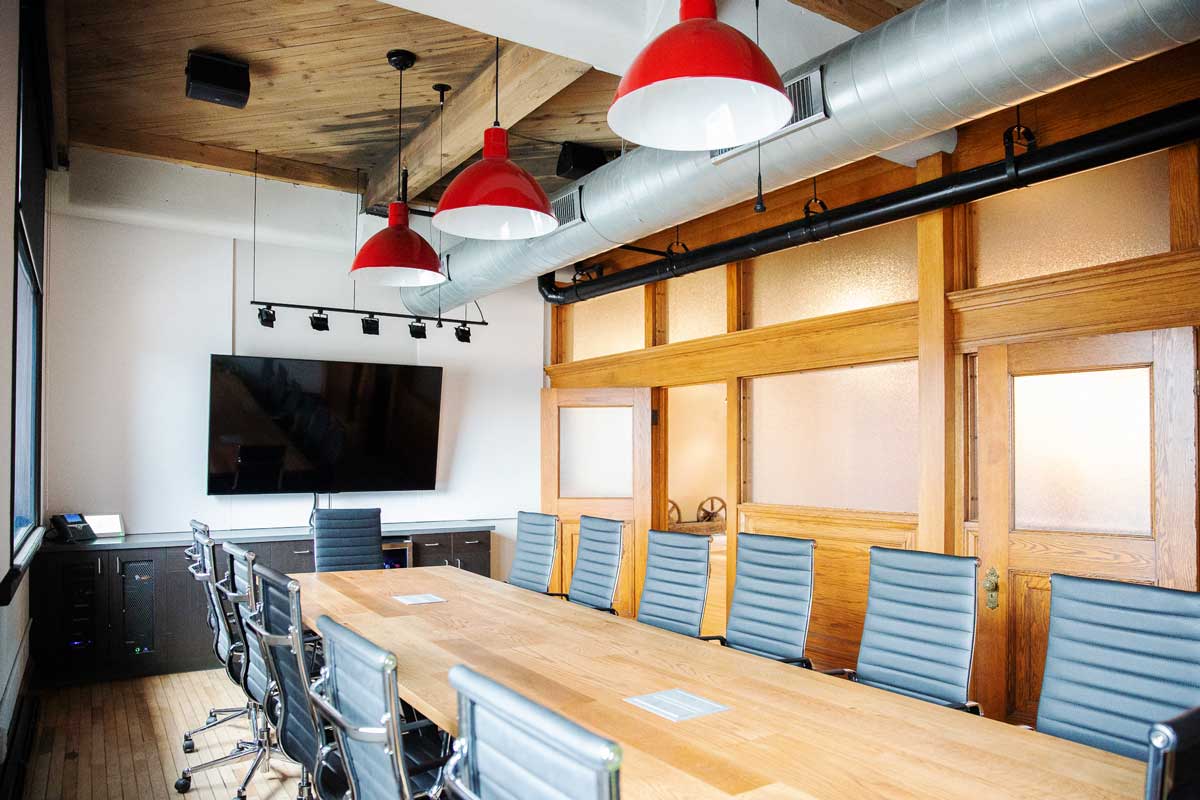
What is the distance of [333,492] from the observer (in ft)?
24.0

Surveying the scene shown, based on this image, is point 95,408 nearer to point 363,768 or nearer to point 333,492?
point 333,492

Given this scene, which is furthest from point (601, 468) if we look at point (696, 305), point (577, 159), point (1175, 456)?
point (1175, 456)

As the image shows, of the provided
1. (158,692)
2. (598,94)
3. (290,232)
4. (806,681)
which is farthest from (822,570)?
(290,232)

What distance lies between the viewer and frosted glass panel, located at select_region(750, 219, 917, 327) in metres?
5.45

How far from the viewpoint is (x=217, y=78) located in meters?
4.66

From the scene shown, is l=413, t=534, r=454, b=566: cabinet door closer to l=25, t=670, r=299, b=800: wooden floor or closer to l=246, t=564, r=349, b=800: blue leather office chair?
l=25, t=670, r=299, b=800: wooden floor

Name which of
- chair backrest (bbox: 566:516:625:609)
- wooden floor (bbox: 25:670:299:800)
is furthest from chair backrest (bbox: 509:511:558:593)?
wooden floor (bbox: 25:670:299:800)

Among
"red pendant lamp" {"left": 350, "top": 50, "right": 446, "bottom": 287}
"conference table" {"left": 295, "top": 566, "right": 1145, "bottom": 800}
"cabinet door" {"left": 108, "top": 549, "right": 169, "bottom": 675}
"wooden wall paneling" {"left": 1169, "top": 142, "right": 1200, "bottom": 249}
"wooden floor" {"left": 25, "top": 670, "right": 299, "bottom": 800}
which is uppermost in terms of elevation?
"wooden wall paneling" {"left": 1169, "top": 142, "right": 1200, "bottom": 249}

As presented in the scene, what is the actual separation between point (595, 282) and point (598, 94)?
2.59m

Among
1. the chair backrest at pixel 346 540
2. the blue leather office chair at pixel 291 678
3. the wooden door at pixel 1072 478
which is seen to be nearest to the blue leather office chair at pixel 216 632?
the chair backrest at pixel 346 540

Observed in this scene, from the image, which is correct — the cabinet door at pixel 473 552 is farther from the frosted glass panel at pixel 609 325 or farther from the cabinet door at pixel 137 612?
the cabinet door at pixel 137 612

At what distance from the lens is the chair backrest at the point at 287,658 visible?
2656mm

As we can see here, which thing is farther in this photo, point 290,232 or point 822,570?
point 290,232

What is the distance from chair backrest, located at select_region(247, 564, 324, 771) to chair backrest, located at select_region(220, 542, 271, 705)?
0.50 ft
